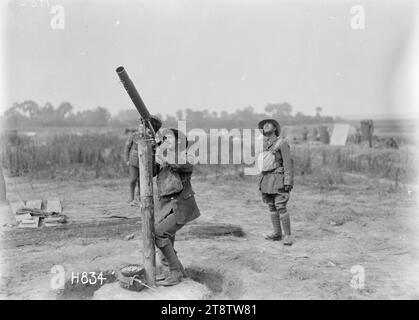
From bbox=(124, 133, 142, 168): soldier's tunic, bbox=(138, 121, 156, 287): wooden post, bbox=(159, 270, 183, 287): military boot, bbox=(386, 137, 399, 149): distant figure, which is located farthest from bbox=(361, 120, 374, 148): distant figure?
bbox=(138, 121, 156, 287): wooden post

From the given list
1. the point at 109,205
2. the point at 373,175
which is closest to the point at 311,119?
the point at 373,175

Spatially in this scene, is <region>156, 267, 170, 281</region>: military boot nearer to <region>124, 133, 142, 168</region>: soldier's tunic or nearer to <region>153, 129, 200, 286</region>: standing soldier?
<region>153, 129, 200, 286</region>: standing soldier

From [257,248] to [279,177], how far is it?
3.56ft

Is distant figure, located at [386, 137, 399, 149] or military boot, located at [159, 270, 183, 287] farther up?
distant figure, located at [386, 137, 399, 149]

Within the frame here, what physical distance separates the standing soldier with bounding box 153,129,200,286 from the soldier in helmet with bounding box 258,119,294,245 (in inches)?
80.9

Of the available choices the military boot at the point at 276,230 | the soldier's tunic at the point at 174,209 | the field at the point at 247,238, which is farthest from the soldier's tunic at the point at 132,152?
A: the soldier's tunic at the point at 174,209

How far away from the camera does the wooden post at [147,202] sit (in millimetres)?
4879

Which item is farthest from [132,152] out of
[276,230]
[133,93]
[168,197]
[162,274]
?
[133,93]

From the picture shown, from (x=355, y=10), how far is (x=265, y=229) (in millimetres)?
4058

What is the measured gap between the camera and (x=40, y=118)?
3800cm

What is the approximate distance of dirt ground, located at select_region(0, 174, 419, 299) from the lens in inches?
206

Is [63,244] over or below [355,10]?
below
